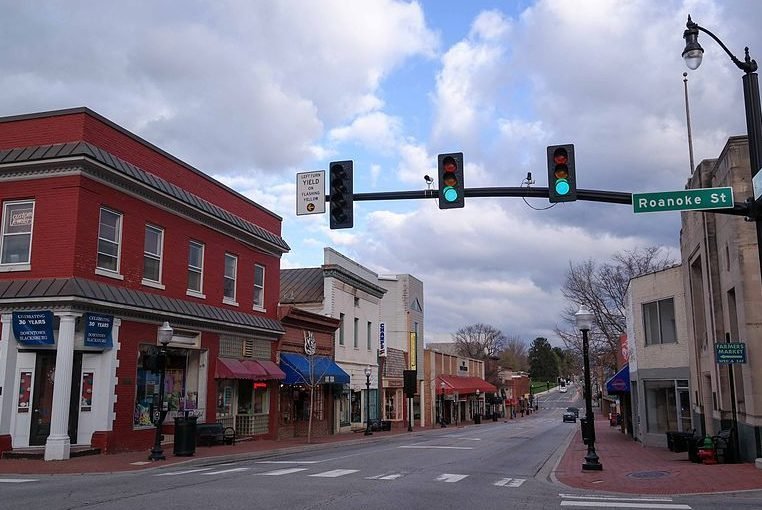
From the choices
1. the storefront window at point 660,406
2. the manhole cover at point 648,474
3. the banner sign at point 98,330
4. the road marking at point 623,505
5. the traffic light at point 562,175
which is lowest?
the manhole cover at point 648,474

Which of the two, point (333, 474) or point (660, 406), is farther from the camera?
point (660, 406)

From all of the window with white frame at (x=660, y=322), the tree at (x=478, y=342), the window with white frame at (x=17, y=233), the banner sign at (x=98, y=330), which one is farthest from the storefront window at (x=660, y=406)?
the tree at (x=478, y=342)

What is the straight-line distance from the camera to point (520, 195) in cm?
1388

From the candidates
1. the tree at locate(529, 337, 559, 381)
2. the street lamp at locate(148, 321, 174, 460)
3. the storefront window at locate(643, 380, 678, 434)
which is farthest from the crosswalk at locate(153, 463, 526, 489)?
the tree at locate(529, 337, 559, 381)

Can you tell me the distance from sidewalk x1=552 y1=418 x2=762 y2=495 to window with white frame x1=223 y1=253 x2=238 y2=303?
45.0ft

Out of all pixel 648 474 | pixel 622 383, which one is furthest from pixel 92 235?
pixel 622 383

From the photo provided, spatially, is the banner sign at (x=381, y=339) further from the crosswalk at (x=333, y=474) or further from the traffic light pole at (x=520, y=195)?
the traffic light pole at (x=520, y=195)

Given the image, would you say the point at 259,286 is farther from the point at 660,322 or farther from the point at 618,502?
the point at 618,502

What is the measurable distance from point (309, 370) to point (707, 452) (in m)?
18.2

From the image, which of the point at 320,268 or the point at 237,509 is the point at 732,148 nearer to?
the point at 237,509

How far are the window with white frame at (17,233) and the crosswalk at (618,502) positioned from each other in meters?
15.4

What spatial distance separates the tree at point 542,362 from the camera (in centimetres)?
18938

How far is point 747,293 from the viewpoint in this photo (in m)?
17.0

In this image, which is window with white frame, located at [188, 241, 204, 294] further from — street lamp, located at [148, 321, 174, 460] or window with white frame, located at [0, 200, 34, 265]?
window with white frame, located at [0, 200, 34, 265]
